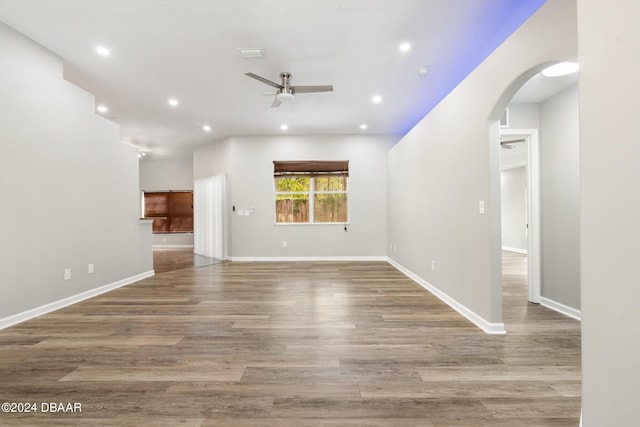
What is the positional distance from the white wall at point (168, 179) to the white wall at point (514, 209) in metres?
10.2

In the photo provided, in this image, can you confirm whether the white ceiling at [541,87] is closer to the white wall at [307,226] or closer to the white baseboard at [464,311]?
the white baseboard at [464,311]

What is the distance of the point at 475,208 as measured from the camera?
9.15 ft

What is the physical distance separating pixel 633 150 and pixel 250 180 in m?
6.44

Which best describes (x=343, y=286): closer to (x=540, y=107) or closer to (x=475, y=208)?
(x=475, y=208)

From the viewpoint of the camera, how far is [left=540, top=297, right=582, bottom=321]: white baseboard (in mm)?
2965

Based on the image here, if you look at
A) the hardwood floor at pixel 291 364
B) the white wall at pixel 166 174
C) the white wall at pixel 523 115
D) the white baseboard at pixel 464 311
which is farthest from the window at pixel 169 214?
the white wall at pixel 523 115

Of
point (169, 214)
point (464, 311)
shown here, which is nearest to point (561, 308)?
point (464, 311)

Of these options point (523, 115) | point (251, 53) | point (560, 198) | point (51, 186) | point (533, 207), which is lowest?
point (533, 207)

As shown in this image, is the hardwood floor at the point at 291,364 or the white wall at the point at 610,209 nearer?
the white wall at the point at 610,209

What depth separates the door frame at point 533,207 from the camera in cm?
349

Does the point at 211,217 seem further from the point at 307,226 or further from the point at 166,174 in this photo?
the point at 166,174

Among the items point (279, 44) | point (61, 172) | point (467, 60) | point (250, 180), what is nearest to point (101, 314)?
point (61, 172)

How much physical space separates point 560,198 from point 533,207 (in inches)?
12.2

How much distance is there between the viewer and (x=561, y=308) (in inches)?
124
